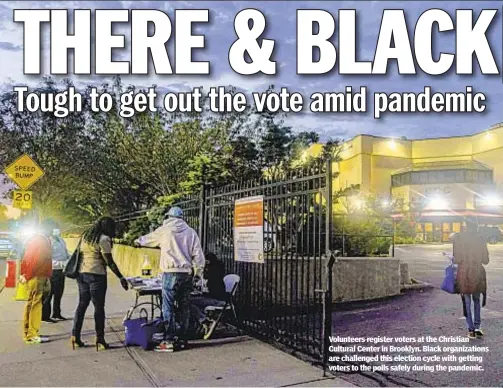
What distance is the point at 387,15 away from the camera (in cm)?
449

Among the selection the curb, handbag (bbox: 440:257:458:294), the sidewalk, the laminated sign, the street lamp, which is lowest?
the sidewalk

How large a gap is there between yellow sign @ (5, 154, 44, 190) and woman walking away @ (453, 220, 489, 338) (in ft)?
26.7

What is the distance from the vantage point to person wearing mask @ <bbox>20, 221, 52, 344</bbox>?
20.1 ft

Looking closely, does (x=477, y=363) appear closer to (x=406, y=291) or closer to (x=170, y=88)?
(x=170, y=88)

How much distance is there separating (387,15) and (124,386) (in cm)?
376

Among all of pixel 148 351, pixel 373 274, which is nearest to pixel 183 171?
pixel 373 274

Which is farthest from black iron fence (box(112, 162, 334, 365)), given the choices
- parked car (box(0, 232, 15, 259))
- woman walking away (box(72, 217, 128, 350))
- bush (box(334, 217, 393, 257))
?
parked car (box(0, 232, 15, 259))

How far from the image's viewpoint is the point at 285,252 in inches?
237

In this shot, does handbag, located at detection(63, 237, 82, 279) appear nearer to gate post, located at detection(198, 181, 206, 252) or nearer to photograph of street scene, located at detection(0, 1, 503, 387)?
photograph of street scene, located at detection(0, 1, 503, 387)

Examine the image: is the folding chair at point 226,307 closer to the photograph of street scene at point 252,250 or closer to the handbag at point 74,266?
the photograph of street scene at point 252,250

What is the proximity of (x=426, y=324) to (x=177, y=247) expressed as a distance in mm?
3296

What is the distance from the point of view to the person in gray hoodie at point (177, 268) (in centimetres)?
577

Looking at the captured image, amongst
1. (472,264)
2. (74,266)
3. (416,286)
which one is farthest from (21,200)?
(472,264)

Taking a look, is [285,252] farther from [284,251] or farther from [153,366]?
[153,366]
